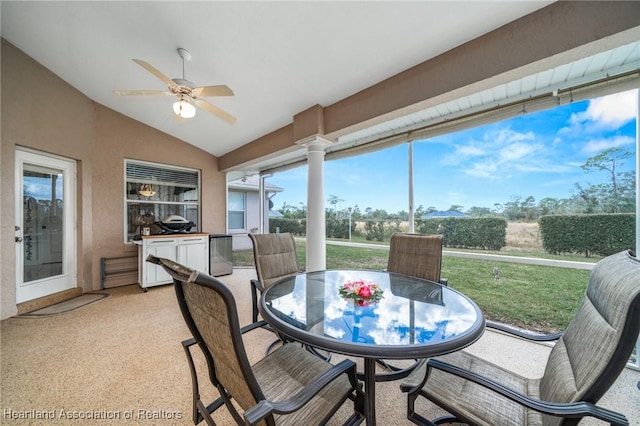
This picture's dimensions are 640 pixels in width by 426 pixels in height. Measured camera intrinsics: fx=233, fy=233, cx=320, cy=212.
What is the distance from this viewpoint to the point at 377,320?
142 centimetres

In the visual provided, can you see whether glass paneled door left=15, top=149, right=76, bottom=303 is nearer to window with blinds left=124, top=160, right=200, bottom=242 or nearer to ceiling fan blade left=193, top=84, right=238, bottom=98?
window with blinds left=124, top=160, right=200, bottom=242

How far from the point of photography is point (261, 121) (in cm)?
374

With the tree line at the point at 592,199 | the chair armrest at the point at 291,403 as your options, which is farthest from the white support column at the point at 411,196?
the chair armrest at the point at 291,403

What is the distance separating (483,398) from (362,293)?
0.81 meters

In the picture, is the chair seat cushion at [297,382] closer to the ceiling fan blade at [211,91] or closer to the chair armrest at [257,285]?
the chair armrest at [257,285]

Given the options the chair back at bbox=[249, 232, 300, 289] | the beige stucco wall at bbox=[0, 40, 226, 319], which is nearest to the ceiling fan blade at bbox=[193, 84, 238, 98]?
the chair back at bbox=[249, 232, 300, 289]

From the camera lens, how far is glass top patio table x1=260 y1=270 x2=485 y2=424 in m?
1.09


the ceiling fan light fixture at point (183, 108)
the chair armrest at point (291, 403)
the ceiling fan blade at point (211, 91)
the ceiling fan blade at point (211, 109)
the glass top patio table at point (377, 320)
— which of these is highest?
the ceiling fan blade at point (211, 91)

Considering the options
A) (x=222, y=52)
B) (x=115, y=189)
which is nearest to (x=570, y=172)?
(x=222, y=52)

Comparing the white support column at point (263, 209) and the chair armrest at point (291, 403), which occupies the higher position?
the white support column at point (263, 209)

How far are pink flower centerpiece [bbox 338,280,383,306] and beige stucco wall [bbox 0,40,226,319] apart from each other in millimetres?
4077

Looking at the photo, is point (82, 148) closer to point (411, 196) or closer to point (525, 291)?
point (411, 196)

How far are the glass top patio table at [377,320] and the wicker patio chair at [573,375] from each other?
0.18m

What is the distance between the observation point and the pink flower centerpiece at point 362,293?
1.69 meters
